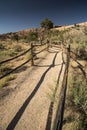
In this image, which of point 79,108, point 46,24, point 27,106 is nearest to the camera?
point 79,108

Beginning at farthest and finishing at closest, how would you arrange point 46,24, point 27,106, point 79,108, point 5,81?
point 46,24
point 5,81
point 27,106
point 79,108

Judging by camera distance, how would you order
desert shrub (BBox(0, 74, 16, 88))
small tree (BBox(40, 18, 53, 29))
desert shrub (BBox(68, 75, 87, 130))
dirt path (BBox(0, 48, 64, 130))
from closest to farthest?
desert shrub (BBox(68, 75, 87, 130)) → dirt path (BBox(0, 48, 64, 130)) → desert shrub (BBox(0, 74, 16, 88)) → small tree (BBox(40, 18, 53, 29))

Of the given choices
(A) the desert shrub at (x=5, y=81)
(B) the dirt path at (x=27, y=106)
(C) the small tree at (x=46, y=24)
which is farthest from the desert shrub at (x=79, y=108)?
(C) the small tree at (x=46, y=24)

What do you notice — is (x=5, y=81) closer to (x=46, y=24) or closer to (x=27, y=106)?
(x=27, y=106)

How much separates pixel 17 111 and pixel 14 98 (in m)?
0.87

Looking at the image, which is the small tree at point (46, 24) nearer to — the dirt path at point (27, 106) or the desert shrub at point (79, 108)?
the dirt path at point (27, 106)

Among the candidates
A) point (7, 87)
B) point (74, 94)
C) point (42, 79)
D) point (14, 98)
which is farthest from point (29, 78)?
point (74, 94)

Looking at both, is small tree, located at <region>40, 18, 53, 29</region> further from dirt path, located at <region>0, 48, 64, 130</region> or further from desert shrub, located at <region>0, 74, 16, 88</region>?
dirt path, located at <region>0, 48, 64, 130</region>

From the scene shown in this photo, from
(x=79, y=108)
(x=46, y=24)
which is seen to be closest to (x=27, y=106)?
(x=79, y=108)

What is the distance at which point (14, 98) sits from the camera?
5266 mm

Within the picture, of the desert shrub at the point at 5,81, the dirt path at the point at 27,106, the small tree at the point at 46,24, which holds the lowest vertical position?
the dirt path at the point at 27,106

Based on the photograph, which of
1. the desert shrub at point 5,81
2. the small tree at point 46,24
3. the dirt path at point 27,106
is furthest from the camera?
the small tree at point 46,24

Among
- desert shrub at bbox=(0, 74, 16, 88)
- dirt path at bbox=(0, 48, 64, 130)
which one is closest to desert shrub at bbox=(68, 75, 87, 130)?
dirt path at bbox=(0, 48, 64, 130)

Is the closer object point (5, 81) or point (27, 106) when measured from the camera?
point (27, 106)
